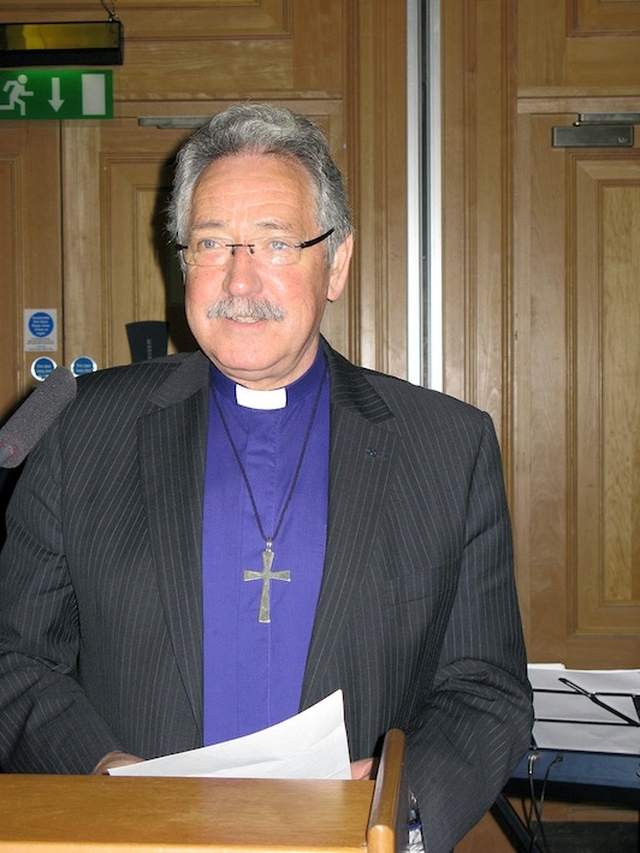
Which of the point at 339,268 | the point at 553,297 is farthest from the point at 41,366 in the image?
the point at 339,268

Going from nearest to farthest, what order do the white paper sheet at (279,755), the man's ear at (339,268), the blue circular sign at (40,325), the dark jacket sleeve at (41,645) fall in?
the white paper sheet at (279,755), the dark jacket sleeve at (41,645), the man's ear at (339,268), the blue circular sign at (40,325)

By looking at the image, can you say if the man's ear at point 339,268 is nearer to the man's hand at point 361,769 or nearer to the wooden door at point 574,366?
the man's hand at point 361,769

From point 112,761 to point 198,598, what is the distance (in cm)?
24

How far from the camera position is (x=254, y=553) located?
1.54 meters

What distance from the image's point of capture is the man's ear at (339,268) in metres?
1.68

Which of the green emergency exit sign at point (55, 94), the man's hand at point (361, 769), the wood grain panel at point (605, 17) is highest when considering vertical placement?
the wood grain panel at point (605, 17)

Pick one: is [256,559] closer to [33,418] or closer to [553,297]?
[33,418]

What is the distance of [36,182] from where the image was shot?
11.1 ft

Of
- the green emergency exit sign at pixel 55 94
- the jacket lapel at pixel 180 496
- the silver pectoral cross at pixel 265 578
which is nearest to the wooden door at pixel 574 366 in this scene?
the green emergency exit sign at pixel 55 94

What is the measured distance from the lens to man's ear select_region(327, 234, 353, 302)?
1.68 metres

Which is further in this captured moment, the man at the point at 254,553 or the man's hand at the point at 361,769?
the man at the point at 254,553

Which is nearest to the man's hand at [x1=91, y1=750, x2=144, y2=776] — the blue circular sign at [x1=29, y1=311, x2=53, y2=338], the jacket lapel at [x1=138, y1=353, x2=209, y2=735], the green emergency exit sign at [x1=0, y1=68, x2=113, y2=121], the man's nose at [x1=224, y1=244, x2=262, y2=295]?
the jacket lapel at [x1=138, y1=353, x2=209, y2=735]

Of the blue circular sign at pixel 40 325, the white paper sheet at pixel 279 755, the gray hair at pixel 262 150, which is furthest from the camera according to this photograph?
the blue circular sign at pixel 40 325

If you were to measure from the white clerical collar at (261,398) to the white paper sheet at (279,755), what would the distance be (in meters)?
0.65
